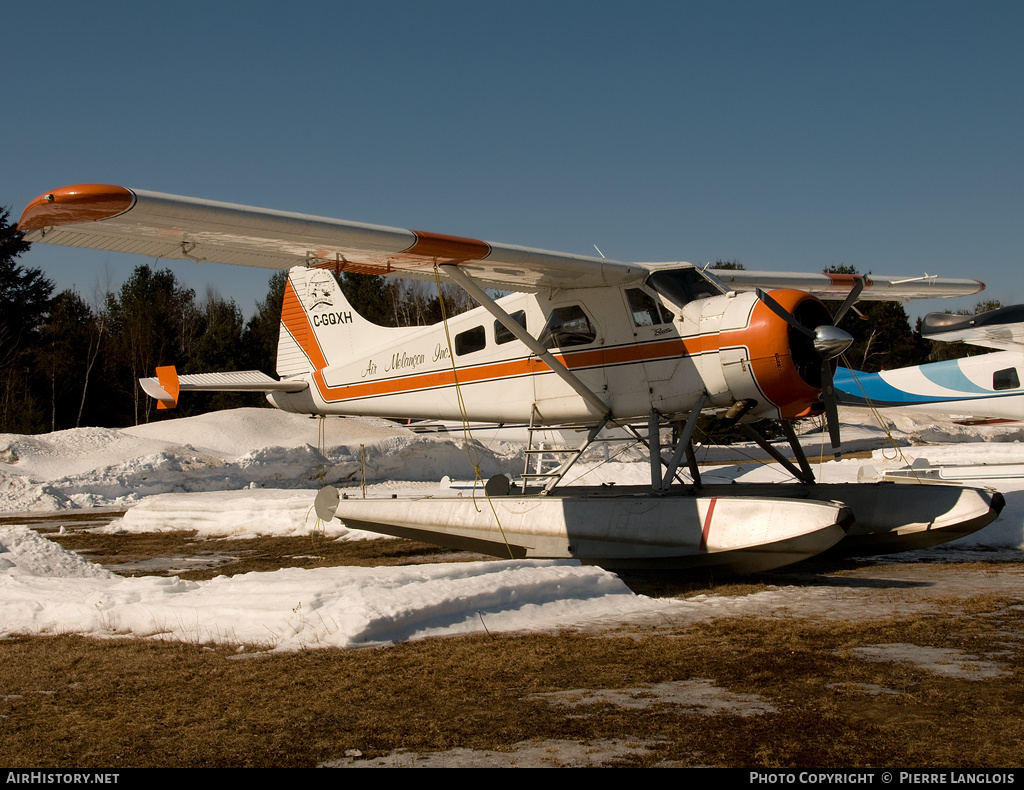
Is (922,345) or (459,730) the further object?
(922,345)

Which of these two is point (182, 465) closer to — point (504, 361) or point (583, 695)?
point (504, 361)

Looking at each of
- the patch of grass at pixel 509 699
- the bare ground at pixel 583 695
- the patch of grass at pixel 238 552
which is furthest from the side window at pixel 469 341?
the patch of grass at pixel 509 699

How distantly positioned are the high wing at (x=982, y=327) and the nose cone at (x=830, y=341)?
608 centimetres

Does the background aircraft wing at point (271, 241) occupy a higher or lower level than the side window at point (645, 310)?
higher

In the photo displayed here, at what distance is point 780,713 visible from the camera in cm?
385

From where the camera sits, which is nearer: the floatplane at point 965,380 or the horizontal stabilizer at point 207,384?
the horizontal stabilizer at point 207,384

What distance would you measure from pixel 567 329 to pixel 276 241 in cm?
359

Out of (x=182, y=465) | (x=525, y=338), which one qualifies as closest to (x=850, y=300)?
(x=525, y=338)

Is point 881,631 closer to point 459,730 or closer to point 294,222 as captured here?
point 459,730

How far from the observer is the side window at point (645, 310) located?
376 inches

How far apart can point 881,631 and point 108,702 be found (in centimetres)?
469

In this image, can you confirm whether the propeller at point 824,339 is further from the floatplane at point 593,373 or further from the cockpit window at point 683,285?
the cockpit window at point 683,285

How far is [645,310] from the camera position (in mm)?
9664

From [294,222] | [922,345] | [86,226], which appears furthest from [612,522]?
[922,345]
